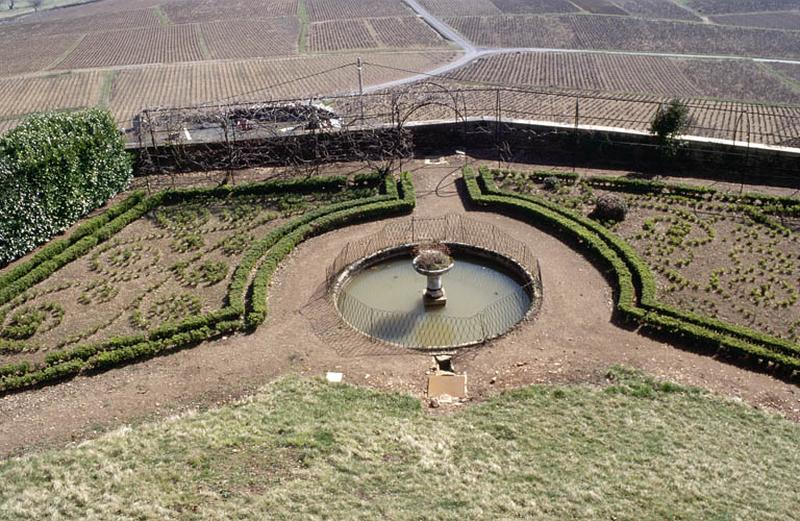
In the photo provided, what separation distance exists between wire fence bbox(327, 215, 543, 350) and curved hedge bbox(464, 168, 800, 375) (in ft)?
6.44

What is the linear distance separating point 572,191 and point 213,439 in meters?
18.5

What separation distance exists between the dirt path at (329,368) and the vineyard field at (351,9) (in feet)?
213

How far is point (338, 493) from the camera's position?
14461 millimetres

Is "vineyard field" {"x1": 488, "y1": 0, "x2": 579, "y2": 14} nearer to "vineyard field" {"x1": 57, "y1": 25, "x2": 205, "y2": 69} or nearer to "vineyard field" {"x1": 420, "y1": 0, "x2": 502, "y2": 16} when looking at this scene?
"vineyard field" {"x1": 420, "y1": 0, "x2": 502, "y2": 16}

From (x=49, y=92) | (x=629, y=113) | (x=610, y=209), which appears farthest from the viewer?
(x=49, y=92)

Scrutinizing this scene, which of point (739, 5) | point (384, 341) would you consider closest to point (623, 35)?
point (739, 5)

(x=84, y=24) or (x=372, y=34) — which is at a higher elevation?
(x=84, y=24)

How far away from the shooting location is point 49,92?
5516 centimetres

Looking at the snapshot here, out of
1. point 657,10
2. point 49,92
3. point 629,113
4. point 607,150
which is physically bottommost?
point 629,113

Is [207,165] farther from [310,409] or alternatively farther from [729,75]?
Answer: [729,75]

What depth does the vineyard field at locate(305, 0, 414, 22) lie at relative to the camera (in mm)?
81125

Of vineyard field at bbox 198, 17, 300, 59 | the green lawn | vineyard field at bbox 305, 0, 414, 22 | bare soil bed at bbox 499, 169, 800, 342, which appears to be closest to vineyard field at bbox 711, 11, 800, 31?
vineyard field at bbox 305, 0, 414, 22

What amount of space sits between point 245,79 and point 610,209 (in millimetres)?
38298

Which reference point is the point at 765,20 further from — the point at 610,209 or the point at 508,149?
the point at 610,209
